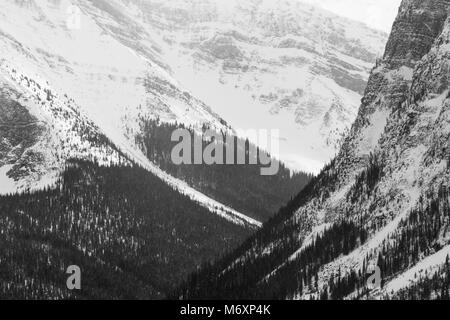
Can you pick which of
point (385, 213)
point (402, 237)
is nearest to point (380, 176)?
point (385, 213)

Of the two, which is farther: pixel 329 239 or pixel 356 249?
pixel 329 239

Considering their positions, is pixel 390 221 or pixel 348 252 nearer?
pixel 390 221

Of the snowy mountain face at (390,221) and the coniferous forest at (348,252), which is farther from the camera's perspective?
the snowy mountain face at (390,221)

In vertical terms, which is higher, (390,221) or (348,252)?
(390,221)

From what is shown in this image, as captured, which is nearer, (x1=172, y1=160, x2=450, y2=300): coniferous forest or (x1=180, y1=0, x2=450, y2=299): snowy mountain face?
(x1=172, y1=160, x2=450, y2=300): coniferous forest
